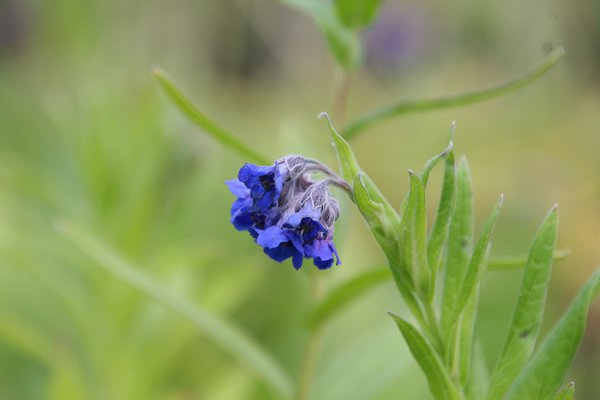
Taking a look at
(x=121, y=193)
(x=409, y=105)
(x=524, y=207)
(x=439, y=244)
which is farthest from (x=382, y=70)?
(x=439, y=244)

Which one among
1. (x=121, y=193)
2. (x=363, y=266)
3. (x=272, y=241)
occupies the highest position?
(x=363, y=266)

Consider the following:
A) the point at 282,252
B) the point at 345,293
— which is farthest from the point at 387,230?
the point at 345,293

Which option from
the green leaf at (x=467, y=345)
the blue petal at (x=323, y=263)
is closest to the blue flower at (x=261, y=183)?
the blue petal at (x=323, y=263)

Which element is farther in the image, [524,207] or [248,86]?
[248,86]

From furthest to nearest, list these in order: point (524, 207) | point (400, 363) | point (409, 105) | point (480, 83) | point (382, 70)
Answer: point (480, 83) → point (382, 70) → point (524, 207) → point (400, 363) → point (409, 105)

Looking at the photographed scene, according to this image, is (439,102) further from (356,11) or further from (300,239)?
(300,239)

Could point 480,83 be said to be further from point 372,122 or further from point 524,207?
point 372,122
